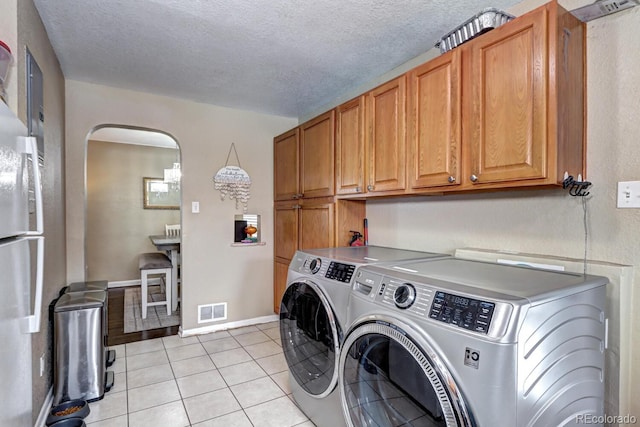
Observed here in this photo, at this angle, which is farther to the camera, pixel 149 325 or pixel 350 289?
pixel 149 325

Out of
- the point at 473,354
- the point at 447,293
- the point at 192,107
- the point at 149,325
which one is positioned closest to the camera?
the point at 473,354

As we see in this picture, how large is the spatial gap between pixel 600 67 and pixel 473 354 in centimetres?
142

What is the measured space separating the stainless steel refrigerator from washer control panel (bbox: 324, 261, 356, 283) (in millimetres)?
1231

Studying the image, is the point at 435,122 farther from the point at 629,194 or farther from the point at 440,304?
the point at 440,304

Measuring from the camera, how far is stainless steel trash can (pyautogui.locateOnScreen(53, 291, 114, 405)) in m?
2.12

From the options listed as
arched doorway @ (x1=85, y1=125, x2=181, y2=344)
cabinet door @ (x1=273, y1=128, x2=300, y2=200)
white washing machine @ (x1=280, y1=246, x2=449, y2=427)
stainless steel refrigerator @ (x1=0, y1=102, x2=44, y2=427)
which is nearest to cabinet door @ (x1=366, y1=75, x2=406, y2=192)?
white washing machine @ (x1=280, y1=246, x2=449, y2=427)

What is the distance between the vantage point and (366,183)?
2277mm

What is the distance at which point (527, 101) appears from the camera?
4.49ft

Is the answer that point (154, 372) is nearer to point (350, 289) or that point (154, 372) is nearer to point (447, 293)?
point (350, 289)

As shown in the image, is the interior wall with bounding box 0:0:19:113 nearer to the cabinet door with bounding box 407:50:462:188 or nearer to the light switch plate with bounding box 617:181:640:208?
the cabinet door with bounding box 407:50:462:188

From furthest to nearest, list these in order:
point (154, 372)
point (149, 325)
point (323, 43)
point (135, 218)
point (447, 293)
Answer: point (135, 218) → point (149, 325) → point (154, 372) → point (323, 43) → point (447, 293)

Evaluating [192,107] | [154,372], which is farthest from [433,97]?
[154,372]

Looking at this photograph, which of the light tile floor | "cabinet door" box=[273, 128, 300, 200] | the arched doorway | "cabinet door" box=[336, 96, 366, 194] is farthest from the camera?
the arched doorway

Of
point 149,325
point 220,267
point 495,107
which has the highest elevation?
point 495,107
